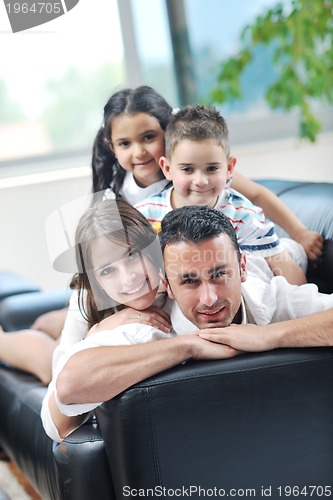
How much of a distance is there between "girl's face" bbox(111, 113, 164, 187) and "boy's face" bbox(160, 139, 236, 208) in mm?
76

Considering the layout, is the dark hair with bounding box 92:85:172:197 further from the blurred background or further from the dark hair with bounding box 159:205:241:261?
the blurred background

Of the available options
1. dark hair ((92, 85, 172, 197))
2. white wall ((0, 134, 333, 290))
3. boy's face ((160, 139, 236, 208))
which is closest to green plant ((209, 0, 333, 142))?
white wall ((0, 134, 333, 290))

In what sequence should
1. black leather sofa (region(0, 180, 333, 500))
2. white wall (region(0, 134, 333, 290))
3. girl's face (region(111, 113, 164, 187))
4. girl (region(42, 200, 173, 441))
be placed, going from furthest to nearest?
white wall (region(0, 134, 333, 290)) → girl's face (region(111, 113, 164, 187)) → girl (region(42, 200, 173, 441)) → black leather sofa (region(0, 180, 333, 500))

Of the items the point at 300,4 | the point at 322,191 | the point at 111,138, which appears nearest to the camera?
the point at 111,138

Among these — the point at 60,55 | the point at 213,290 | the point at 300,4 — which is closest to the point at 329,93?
the point at 300,4

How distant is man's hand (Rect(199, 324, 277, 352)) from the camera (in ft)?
4.63

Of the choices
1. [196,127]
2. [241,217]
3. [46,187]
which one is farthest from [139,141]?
[46,187]

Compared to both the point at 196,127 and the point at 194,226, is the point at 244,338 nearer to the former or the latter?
the point at 194,226

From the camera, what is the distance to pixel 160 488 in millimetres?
1386

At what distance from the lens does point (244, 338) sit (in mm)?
1411

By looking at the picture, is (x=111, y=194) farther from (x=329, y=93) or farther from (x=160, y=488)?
(x=329, y=93)

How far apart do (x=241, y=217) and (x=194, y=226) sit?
21 cm

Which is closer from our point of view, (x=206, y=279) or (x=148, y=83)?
(x=206, y=279)

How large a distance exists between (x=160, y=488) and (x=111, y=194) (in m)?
0.61
